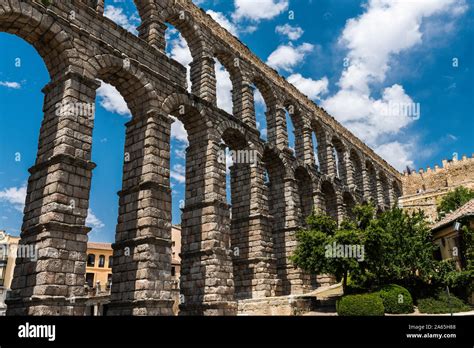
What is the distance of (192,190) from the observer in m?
20.4

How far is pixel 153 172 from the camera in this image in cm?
1667

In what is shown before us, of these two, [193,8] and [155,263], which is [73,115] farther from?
[193,8]

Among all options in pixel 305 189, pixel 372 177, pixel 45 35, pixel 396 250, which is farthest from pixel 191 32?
pixel 372 177

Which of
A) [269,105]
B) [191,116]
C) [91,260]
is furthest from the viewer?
[91,260]

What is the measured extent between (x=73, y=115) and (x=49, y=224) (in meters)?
3.87

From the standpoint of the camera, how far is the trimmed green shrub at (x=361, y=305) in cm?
1828

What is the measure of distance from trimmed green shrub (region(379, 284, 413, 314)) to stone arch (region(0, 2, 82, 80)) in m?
16.4

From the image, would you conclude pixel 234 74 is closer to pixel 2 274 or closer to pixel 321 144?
pixel 321 144

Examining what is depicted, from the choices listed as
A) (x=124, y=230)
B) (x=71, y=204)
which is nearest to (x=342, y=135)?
(x=124, y=230)

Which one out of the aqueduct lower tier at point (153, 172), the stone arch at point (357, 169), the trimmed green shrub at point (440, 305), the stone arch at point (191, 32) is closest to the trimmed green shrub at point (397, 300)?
the trimmed green shrub at point (440, 305)

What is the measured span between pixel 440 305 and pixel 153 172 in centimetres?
1429

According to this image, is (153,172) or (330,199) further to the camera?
(330,199)

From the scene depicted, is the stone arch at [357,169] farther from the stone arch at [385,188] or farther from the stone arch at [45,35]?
the stone arch at [45,35]

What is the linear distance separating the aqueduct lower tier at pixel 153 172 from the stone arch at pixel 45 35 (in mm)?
38
